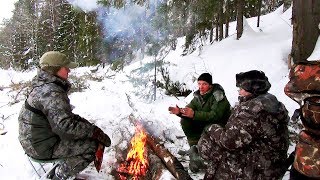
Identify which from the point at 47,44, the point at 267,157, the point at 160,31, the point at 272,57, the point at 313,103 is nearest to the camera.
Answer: the point at 313,103

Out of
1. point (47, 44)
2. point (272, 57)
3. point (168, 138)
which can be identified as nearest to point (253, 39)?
point (272, 57)

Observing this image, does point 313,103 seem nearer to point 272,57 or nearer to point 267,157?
point 267,157

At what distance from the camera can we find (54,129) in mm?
3904

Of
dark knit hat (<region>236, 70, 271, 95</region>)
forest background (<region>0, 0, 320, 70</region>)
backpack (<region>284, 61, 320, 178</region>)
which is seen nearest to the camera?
backpack (<region>284, 61, 320, 178</region>)

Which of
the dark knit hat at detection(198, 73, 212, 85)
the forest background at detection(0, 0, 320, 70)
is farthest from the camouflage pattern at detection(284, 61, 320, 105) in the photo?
the forest background at detection(0, 0, 320, 70)

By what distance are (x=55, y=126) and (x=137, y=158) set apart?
1.16m

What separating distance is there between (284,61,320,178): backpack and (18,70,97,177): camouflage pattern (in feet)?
8.20

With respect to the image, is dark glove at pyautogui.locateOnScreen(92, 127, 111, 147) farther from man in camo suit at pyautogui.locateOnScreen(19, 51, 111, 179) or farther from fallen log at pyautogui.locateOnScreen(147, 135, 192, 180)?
fallen log at pyautogui.locateOnScreen(147, 135, 192, 180)

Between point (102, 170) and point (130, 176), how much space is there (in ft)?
1.89

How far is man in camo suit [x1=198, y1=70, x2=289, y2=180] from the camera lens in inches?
129

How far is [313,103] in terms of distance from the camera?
8.19ft

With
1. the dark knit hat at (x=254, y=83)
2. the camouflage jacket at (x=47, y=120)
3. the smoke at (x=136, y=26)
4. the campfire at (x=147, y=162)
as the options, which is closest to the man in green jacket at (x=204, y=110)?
the campfire at (x=147, y=162)

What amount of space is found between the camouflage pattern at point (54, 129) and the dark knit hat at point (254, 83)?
194 centimetres

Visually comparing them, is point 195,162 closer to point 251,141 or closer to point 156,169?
point 156,169
